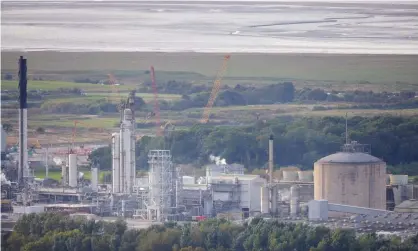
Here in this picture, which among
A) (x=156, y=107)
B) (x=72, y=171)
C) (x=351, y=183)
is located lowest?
(x=351, y=183)

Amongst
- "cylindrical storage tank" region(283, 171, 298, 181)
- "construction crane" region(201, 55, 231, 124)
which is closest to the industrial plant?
"cylindrical storage tank" region(283, 171, 298, 181)

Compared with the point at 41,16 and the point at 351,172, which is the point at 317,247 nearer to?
the point at 351,172

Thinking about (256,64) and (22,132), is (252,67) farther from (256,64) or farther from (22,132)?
(22,132)

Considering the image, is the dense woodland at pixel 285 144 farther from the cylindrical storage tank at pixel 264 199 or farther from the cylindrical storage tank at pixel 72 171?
the cylindrical storage tank at pixel 264 199

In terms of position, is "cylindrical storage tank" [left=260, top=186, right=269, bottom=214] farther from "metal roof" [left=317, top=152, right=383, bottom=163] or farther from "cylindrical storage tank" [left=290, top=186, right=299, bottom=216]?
"metal roof" [left=317, top=152, right=383, bottom=163]

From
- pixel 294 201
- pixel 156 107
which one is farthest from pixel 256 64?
pixel 294 201

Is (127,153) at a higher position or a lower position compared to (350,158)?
higher
